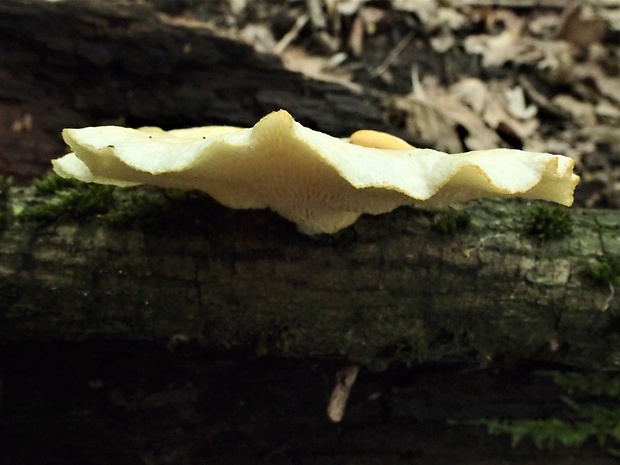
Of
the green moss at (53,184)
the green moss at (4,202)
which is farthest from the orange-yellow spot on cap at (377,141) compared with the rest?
the green moss at (4,202)

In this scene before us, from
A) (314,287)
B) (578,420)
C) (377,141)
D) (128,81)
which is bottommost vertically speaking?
(578,420)

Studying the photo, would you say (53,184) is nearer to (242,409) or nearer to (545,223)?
(242,409)

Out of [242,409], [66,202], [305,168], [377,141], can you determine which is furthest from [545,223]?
[66,202]

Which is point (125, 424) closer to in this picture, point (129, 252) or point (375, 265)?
point (129, 252)

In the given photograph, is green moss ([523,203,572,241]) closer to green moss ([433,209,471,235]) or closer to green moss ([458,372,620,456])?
green moss ([433,209,471,235])

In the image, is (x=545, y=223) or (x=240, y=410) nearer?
(x=545, y=223)

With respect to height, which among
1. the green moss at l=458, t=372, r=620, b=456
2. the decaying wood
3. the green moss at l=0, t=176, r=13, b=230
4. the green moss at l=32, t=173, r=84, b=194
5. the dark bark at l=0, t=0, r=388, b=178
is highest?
the dark bark at l=0, t=0, r=388, b=178

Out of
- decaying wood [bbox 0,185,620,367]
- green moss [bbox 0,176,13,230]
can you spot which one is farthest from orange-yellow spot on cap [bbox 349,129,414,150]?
green moss [bbox 0,176,13,230]
